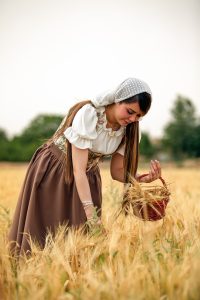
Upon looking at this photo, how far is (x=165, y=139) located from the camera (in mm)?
32844

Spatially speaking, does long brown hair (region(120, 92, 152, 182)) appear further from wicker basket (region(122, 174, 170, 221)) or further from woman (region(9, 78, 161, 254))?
wicker basket (region(122, 174, 170, 221))

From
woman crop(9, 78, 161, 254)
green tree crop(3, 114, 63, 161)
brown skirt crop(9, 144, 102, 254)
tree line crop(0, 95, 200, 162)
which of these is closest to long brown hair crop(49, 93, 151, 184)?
woman crop(9, 78, 161, 254)

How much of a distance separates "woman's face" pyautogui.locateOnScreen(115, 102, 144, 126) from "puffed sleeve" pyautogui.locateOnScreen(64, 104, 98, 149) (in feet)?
0.47

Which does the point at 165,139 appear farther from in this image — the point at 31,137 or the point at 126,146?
the point at 126,146

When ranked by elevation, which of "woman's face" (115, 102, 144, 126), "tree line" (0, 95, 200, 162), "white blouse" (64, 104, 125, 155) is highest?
"woman's face" (115, 102, 144, 126)

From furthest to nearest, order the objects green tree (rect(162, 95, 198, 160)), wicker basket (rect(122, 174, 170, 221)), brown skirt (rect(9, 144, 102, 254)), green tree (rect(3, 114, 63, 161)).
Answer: green tree (rect(162, 95, 198, 160))
green tree (rect(3, 114, 63, 161))
brown skirt (rect(9, 144, 102, 254))
wicker basket (rect(122, 174, 170, 221))

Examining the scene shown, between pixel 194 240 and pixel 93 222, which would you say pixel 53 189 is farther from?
pixel 194 240

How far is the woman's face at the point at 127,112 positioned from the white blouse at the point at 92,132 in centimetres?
15

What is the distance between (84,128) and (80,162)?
17 centimetres

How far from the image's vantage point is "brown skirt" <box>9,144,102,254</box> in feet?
9.52

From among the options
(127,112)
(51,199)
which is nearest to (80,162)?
(127,112)

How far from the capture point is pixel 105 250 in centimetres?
211

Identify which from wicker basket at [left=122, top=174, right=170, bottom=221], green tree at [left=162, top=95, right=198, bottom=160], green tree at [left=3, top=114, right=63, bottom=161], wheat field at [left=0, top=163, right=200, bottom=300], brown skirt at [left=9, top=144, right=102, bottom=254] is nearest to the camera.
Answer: wheat field at [left=0, top=163, right=200, bottom=300]

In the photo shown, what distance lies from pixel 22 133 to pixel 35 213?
2925 cm
